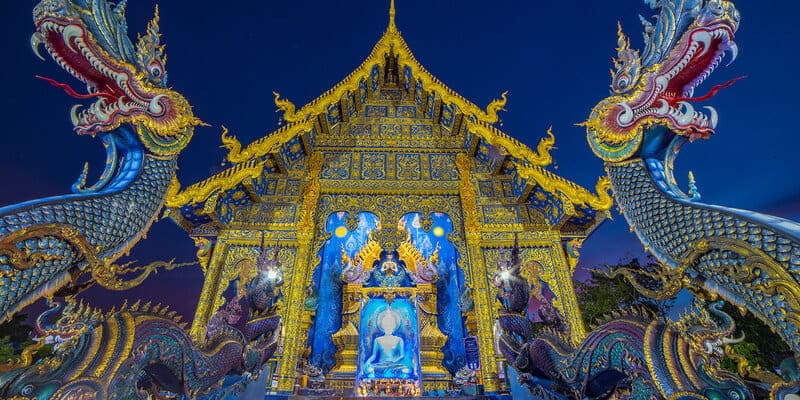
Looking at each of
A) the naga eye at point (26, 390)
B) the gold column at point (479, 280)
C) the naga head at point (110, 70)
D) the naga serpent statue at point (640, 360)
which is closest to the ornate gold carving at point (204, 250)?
the naga head at point (110, 70)

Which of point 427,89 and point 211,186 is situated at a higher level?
point 427,89

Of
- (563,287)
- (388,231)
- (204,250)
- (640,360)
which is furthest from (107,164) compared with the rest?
(563,287)

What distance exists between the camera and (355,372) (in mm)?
6496

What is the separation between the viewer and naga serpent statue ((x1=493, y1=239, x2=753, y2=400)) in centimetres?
221

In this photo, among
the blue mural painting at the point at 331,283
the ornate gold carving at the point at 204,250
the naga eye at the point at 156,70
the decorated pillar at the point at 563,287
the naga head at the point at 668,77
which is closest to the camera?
the naga head at the point at 668,77

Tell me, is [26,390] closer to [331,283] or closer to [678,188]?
[678,188]

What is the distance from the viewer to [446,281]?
26.3 feet

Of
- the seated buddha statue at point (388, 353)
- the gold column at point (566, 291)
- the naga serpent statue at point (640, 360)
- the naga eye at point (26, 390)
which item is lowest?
the naga eye at point (26, 390)

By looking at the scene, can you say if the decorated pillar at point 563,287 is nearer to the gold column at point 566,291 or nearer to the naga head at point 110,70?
the gold column at point 566,291

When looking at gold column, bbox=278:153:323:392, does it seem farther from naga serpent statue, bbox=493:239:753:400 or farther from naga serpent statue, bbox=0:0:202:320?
naga serpent statue, bbox=493:239:753:400

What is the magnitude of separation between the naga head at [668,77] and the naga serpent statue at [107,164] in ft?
16.3

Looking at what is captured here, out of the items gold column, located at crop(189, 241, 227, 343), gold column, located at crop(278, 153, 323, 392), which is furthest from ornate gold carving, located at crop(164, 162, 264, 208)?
gold column, located at crop(278, 153, 323, 392)

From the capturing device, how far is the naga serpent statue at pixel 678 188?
7.06ft

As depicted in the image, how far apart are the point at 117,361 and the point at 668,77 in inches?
208
